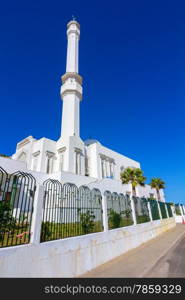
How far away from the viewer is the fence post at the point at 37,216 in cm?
359

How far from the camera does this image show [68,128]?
84.6 ft

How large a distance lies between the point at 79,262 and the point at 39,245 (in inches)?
63.1

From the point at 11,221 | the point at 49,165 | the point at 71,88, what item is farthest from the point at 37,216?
the point at 71,88

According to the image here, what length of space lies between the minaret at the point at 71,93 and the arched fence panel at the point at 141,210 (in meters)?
15.9

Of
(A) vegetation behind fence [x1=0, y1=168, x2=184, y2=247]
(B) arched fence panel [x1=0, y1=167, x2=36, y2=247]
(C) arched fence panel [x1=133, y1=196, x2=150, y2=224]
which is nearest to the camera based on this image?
(B) arched fence panel [x1=0, y1=167, x2=36, y2=247]

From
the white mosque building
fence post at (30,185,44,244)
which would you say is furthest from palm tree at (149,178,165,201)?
fence post at (30,185,44,244)

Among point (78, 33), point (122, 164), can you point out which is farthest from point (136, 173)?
point (78, 33)

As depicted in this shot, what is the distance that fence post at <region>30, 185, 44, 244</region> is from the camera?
141 inches

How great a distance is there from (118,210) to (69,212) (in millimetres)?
3250

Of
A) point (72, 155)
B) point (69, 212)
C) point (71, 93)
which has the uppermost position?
point (71, 93)

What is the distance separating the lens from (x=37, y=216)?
12.7ft

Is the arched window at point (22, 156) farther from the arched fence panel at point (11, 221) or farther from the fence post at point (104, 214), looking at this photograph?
the arched fence panel at point (11, 221)

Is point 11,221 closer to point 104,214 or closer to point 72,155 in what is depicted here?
point 104,214

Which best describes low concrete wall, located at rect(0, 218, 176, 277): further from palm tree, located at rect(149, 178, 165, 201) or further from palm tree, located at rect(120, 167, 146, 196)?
palm tree, located at rect(149, 178, 165, 201)
